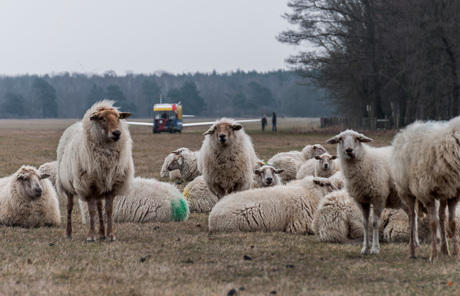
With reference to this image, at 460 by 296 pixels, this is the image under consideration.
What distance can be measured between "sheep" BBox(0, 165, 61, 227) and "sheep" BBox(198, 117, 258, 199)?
2.80 metres

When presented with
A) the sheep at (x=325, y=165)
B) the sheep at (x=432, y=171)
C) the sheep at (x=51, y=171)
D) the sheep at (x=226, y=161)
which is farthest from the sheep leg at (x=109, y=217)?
the sheep at (x=51, y=171)

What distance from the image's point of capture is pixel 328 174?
14.5 meters

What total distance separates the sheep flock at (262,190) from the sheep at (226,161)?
0.02 metres

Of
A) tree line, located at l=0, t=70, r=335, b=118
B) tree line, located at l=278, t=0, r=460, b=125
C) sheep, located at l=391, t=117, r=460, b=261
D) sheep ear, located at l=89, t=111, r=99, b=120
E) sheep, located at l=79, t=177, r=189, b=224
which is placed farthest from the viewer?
tree line, located at l=0, t=70, r=335, b=118

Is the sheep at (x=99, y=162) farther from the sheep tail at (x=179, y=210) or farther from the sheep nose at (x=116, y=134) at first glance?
the sheep tail at (x=179, y=210)

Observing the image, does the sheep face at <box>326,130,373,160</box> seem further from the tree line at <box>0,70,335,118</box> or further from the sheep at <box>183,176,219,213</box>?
the tree line at <box>0,70,335,118</box>

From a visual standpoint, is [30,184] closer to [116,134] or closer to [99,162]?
[99,162]

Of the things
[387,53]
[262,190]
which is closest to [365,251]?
[262,190]

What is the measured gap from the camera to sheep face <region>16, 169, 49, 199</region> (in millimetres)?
10711

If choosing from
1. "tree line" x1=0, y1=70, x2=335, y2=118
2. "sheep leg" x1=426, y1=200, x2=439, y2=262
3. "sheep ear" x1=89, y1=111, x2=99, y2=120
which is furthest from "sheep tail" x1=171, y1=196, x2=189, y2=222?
"tree line" x1=0, y1=70, x2=335, y2=118

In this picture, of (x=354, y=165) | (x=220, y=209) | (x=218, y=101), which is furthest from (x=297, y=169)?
(x=218, y=101)

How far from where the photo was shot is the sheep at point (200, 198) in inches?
506

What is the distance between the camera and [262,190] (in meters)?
10.7

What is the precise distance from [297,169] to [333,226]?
8.37m
